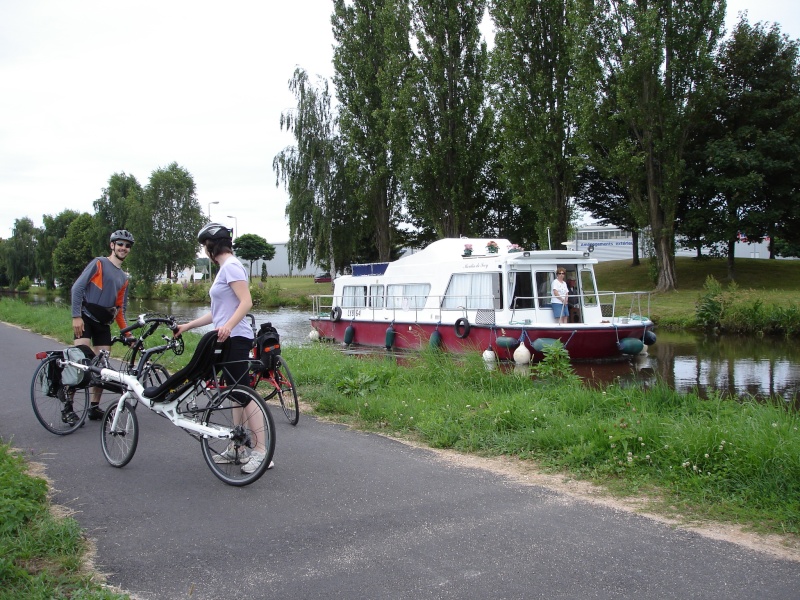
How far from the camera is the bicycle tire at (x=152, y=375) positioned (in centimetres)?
585

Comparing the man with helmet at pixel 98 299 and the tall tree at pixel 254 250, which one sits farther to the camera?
the tall tree at pixel 254 250

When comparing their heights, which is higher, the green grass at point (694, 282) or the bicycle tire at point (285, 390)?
the green grass at point (694, 282)

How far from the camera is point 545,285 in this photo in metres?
18.0

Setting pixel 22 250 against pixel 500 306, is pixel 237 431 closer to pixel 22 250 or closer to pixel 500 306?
pixel 500 306

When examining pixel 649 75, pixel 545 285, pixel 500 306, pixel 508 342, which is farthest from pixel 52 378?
pixel 649 75

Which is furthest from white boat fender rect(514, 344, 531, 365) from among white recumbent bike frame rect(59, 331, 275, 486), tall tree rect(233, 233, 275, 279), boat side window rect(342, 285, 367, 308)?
tall tree rect(233, 233, 275, 279)

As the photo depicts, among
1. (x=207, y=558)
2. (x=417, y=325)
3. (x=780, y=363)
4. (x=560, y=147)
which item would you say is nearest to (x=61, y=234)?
(x=560, y=147)

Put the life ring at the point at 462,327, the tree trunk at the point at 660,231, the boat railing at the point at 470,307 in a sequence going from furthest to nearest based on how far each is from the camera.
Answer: the tree trunk at the point at 660,231 → the life ring at the point at 462,327 → the boat railing at the point at 470,307

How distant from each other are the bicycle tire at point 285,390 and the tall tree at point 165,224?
54474 millimetres

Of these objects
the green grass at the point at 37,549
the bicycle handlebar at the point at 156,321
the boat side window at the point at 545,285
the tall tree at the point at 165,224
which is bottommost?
the green grass at the point at 37,549

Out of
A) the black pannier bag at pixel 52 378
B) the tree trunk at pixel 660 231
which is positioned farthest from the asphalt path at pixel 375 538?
the tree trunk at pixel 660 231

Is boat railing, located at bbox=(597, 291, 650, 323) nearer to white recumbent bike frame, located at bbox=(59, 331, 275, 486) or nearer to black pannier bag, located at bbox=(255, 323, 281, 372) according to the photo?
black pannier bag, located at bbox=(255, 323, 281, 372)

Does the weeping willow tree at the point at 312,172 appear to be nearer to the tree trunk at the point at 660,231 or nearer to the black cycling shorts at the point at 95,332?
the tree trunk at the point at 660,231

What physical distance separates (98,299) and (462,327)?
1175 centimetres
